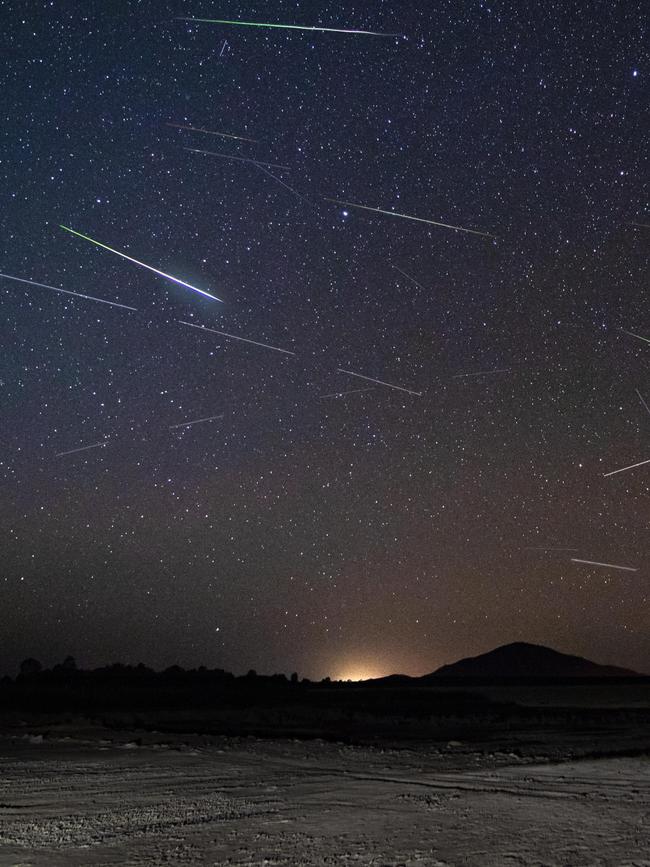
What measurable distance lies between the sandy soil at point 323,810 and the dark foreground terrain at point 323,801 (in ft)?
0.10

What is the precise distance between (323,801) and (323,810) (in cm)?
76

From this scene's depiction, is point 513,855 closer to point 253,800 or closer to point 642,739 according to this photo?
point 253,800

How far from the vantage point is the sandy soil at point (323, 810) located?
7.89 m

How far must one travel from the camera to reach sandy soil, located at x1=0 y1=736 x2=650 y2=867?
789 centimetres

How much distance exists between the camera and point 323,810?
1027cm

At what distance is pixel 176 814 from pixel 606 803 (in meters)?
5.31

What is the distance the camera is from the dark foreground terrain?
798 centimetres

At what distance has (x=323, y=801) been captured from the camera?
1100 cm

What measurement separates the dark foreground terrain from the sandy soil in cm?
3

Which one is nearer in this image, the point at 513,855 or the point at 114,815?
the point at 513,855

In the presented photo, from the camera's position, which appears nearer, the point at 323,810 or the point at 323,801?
the point at 323,810

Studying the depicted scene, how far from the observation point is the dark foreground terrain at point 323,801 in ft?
26.2

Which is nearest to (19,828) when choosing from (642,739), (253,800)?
(253,800)

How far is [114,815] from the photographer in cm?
1020
